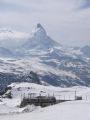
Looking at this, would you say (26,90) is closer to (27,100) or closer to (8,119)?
(27,100)

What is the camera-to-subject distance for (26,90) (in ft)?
563

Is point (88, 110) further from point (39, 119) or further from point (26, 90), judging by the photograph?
point (26, 90)

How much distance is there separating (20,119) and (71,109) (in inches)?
298

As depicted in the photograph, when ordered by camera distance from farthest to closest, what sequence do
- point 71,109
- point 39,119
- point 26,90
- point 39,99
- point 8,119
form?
point 26,90
point 39,99
point 71,109
point 8,119
point 39,119

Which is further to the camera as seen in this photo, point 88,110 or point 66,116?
point 88,110

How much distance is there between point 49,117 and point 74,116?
2708 millimetres

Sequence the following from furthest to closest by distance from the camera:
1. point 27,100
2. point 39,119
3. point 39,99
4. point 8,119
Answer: point 27,100
point 39,99
point 8,119
point 39,119

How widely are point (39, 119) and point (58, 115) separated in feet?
10.1

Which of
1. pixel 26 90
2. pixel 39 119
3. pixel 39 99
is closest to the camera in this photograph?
pixel 39 119

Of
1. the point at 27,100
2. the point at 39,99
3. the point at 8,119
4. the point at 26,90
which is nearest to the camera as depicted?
the point at 8,119

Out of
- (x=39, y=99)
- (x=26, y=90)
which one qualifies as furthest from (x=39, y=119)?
(x=26, y=90)

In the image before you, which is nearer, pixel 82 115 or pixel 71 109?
pixel 82 115

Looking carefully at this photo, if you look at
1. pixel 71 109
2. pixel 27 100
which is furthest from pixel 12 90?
pixel 71 109

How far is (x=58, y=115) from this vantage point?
149 feet
